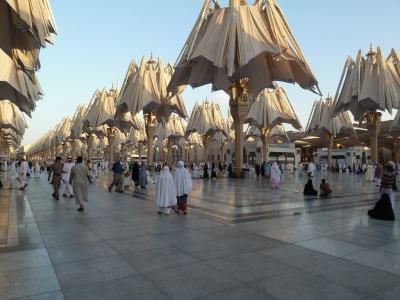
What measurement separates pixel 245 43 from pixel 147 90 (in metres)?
12.5

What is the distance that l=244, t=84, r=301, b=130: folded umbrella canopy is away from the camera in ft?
119

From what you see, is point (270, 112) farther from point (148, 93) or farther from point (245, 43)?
point (245, 43)

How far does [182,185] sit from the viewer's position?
7734 mm

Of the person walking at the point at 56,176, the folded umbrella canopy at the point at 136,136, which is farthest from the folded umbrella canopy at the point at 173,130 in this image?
the person walking at the point at 56,176

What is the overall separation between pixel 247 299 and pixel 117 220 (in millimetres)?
4588

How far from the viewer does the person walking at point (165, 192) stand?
7.57 m

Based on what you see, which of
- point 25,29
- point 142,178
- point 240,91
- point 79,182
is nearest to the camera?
point 25,29

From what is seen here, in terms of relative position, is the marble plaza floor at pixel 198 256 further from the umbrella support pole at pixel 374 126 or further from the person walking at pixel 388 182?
the umbrella support pole at pixel 374 126

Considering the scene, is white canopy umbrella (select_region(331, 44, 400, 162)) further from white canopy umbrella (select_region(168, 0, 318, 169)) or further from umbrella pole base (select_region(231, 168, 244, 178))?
umbrella pole base (select_region(231, 168, 244, 178))

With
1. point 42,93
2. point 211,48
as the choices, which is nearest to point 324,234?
point 211,48

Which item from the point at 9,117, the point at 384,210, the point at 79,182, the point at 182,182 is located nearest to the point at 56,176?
the point at 79,182

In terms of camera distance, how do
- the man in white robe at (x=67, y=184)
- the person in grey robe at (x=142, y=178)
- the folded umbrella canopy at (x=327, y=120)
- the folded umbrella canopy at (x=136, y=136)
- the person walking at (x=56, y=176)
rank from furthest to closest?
the folded umbrella canopy at (x=136, y=136), the folded umbrella canopy at (x=327, y=120), the person in grey robe at (x=142, y=178), the man in white robe at (x=67, y=184), the person walking at (x=56, y=176)

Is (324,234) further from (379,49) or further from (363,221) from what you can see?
(379,49)

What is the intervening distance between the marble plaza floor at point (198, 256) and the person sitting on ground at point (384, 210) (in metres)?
0.29
